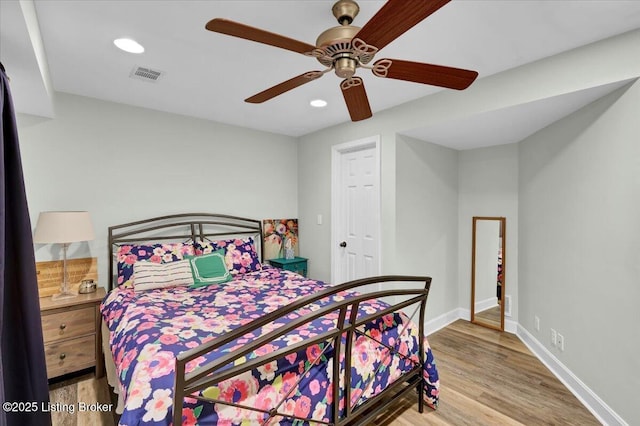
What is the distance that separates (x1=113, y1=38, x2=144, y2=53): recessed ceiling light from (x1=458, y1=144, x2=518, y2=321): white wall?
12.0ft

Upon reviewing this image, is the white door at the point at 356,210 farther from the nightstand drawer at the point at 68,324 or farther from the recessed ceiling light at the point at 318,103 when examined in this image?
the nightstand drawer at the point at 68,324

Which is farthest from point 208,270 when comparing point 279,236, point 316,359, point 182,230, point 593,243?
point 593,243

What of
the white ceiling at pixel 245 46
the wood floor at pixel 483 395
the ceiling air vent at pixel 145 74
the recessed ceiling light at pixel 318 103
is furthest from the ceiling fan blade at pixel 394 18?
the wood floor at pixel 483 395

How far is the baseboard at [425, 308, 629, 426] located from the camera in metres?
2.03

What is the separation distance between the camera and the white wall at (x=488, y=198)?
350 centimetres

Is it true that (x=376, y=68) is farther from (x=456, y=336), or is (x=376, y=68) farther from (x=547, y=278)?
(x=456, y=336)

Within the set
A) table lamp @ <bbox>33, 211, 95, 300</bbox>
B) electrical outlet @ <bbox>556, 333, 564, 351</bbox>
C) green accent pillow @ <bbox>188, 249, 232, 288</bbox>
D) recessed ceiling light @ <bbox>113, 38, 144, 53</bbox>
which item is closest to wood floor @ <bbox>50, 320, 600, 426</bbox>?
electrical outlet @ <bbox>556, 333, 564, 351</bbox>

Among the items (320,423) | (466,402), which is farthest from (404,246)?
(320,423)

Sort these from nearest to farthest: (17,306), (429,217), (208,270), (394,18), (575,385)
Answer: (17,306) → (394,18) → (575,385) → (208,270) → (429,217)

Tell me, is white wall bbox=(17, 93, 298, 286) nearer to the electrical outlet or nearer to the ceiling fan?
the ceiling fan

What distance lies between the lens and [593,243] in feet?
7.29

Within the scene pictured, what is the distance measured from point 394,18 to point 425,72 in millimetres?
472

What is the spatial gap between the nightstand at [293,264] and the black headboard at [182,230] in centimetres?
21

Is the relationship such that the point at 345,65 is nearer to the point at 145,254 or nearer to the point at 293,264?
the point at 145,254
